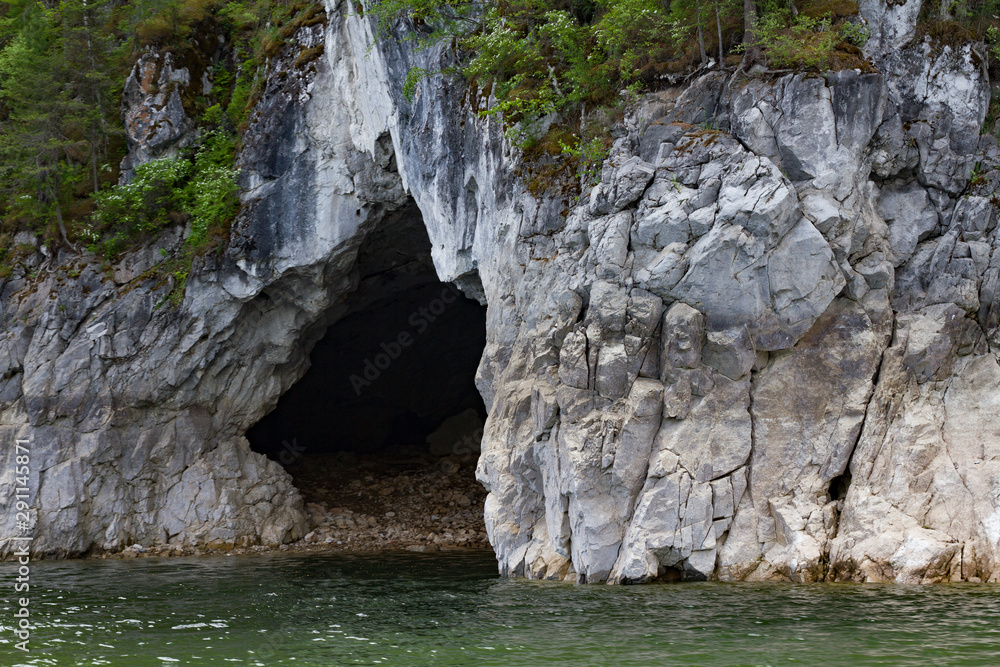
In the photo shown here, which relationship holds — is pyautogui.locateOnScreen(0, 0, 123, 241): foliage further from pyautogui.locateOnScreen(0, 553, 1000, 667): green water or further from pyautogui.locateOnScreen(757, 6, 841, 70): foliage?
pyautogui.locateOnScreen(757, 6, 841, 70): foliage

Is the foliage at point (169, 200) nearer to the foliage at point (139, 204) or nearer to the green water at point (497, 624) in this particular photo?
the foliage at point (139, 204)

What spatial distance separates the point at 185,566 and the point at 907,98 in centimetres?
1659

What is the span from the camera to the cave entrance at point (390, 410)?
23000 mm

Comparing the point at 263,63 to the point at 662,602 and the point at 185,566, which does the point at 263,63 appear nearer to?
the point at 185,566

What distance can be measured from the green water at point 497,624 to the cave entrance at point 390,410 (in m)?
8.69

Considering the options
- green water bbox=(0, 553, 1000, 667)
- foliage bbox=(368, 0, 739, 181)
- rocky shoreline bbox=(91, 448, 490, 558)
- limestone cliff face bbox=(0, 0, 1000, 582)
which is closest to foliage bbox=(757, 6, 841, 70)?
limestone cliff face bbox=(0, 0, 1000, 582)

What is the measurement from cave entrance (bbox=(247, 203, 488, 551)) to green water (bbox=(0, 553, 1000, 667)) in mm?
8694

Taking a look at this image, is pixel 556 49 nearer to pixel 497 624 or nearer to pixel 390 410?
pixel 497 624

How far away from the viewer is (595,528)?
13062 mm

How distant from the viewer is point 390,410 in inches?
1251

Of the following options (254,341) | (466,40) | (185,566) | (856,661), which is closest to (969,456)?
(856,661)

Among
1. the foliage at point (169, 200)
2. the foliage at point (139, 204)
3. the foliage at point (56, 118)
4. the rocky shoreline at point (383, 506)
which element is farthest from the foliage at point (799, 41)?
the foliage at point (56, 118)

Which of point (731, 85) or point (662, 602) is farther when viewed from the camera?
point (731, 85)

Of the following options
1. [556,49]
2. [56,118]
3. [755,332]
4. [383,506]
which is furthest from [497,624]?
[56,118]
